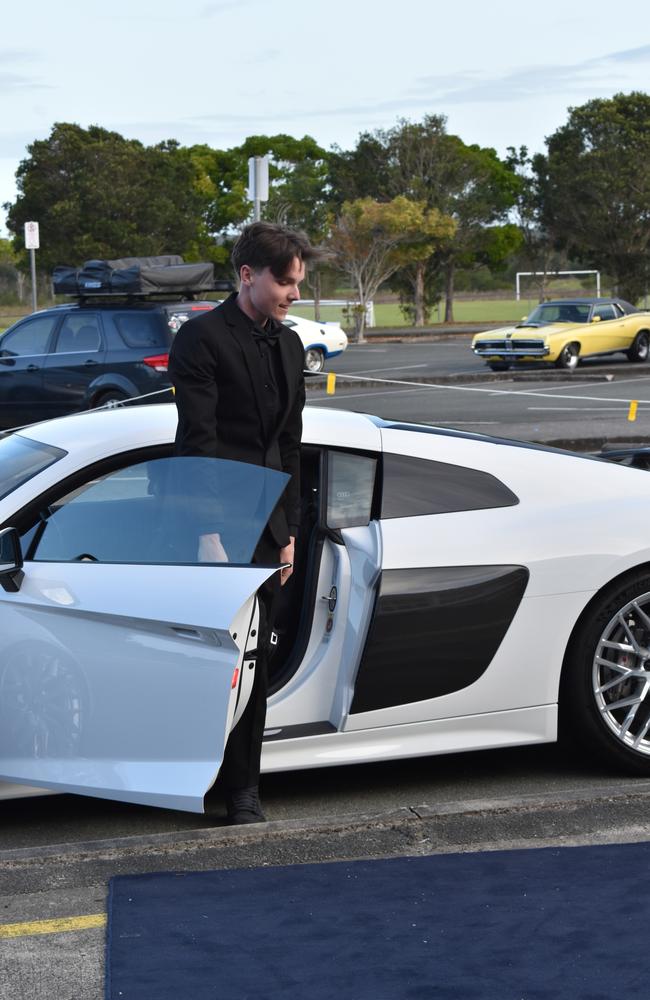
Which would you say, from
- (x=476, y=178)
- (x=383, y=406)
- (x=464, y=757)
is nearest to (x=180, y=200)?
(x=476, y=178)

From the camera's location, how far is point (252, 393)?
13.7 ft

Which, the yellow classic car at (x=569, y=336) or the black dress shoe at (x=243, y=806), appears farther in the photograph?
the yellow classic car at (x=569, y=336)

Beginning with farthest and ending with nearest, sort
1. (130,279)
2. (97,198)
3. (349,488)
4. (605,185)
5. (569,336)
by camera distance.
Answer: (605,185) → (97,198) → (569,336) → (130,279) → (349,488)

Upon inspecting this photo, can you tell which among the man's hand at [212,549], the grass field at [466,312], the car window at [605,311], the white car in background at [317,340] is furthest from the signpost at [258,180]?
the grass field at [466,312]

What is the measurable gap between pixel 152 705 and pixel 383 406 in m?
17.0

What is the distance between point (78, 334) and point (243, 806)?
41.8 feet

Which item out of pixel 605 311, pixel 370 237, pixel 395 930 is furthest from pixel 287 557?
pixel 370 237

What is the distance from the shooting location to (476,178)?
52.5 meters

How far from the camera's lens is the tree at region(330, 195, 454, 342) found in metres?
43.3

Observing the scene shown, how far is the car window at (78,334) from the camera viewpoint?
16.2 m

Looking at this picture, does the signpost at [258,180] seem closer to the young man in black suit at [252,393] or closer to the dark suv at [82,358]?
the dark suv at [82,358]

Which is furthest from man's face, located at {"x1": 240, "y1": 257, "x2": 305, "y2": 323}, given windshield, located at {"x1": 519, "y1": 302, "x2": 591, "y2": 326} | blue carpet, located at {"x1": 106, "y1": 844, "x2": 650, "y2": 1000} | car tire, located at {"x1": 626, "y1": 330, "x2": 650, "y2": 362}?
car tire, located at {"x1": 626, "y1": 330, "x2": 650, "y2": 362}

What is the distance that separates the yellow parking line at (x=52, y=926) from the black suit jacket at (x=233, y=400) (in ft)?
3.82

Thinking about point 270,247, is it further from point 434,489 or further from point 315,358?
point 315,358
